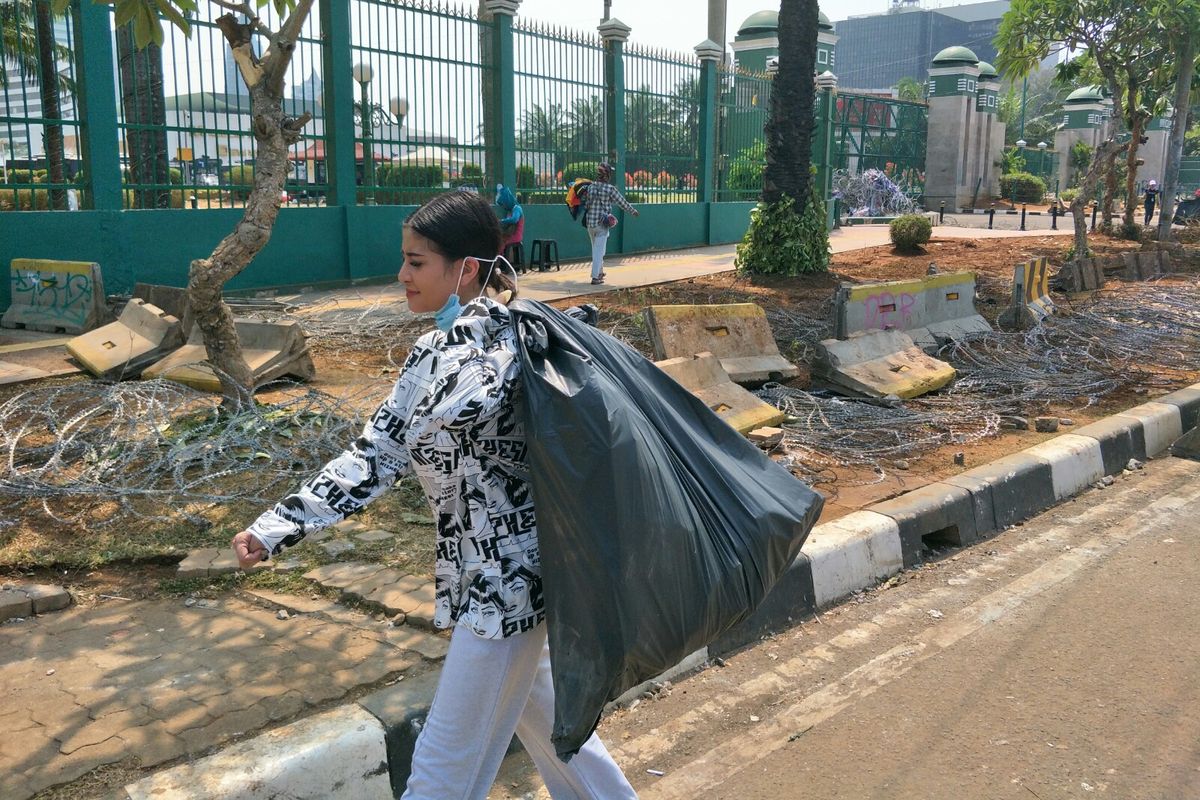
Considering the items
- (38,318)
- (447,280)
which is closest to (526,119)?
(38,318)

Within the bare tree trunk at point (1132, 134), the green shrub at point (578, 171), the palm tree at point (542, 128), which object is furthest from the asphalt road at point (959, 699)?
the bare tree trunk at point (1132, 134)

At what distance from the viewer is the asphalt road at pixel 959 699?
317 centimetres

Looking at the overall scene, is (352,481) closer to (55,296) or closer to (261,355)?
(261,355)

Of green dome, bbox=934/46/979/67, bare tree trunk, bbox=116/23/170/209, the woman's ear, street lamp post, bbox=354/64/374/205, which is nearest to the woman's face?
the woman's ear

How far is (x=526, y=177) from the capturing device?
1564cm

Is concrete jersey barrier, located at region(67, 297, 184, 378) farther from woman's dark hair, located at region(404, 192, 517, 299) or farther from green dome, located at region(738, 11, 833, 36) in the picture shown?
green dome, located at region(738, 11, 833, 36)

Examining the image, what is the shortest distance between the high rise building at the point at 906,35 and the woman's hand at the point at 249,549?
16967cm

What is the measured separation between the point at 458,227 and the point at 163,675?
6.48 ft

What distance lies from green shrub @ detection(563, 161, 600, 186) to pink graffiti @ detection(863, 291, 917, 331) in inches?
335

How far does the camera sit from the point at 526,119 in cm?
1527

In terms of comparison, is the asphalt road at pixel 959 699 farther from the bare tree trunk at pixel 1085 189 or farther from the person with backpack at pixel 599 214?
the bare tree trunk at pixel 1085 189

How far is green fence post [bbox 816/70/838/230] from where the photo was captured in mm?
23406

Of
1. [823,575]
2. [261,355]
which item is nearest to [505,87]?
[261,355]

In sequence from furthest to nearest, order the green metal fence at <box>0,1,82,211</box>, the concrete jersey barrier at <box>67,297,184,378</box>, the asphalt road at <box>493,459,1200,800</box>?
1. the green metal fence at <box>0,1,82,211</box>
2. the concrete jersey barrier at <box>67,297,184,378</box>
3. the asphalt road at <box>493,459,1200,800</box>
